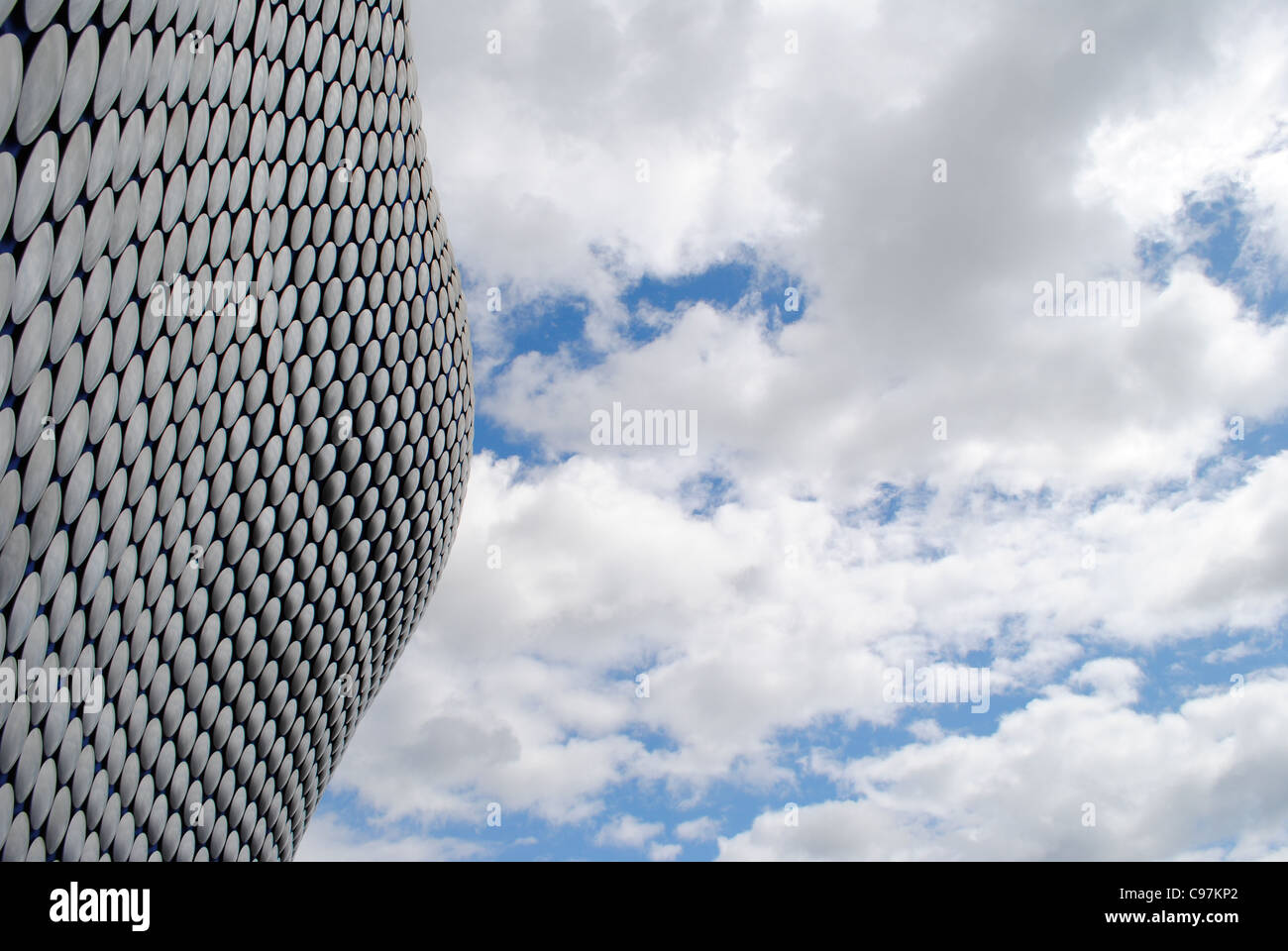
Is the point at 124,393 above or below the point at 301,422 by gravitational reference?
below

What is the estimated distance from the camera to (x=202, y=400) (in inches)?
471

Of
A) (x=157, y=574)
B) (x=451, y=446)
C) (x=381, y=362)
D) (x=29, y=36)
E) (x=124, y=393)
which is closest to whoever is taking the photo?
(x=29, y=36)

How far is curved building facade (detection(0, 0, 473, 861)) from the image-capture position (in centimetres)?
826

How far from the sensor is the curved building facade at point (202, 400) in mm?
8258

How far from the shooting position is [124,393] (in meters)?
9.97
